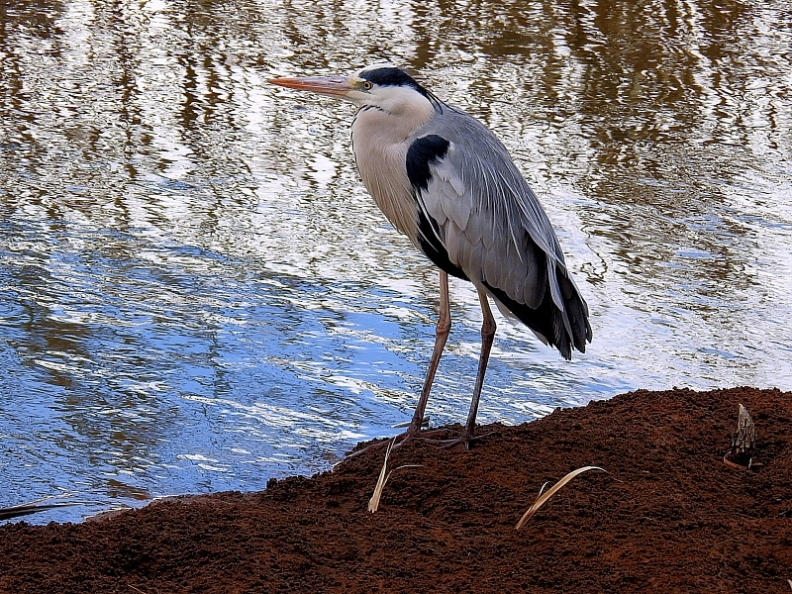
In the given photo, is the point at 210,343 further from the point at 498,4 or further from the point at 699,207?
the point at 498,4

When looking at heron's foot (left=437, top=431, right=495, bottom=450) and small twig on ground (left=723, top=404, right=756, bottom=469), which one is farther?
heron's foot (left=437, top=431, right=495, bottom=450)

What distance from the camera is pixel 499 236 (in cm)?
417

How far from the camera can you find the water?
4.27 m

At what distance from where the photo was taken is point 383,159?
4102 millimetres

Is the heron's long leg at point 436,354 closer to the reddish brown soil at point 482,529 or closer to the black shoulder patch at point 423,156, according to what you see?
the reddish brown soil at point 482,529

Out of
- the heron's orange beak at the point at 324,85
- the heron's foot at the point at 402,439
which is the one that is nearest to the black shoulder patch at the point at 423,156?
the heron's orange beak at the point at 324,85

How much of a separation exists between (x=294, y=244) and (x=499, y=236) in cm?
193

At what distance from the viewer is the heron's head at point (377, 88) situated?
159 inches

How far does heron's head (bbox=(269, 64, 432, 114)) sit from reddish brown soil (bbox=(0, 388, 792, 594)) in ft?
3.99

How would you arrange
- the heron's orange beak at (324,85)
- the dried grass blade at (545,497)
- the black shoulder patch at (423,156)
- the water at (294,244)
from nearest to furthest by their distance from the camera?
the dried grass blade at (545,497) → the black shoulder patch at (423,156) → the heron's orange beak at (324,85) → the water at (294,244)

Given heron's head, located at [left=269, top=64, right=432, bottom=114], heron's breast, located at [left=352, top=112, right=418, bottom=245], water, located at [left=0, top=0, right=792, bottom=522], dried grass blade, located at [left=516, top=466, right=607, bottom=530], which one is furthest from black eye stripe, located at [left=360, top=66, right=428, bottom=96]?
dried grass blade, located at [left=516, top=466, right=607, bottom=530]

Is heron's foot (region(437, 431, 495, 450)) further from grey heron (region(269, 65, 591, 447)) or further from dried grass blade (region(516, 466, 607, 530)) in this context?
dried grass blade (region(516, 466, 607, 530))

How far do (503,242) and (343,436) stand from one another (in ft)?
3.03

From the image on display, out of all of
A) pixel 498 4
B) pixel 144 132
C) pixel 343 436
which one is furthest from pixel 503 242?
pixel 498 4
